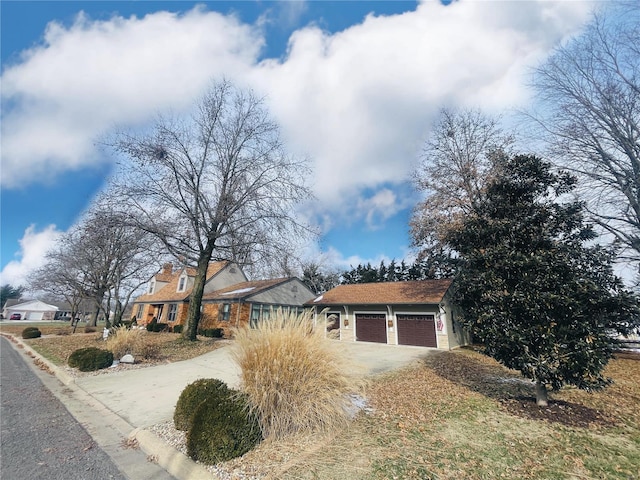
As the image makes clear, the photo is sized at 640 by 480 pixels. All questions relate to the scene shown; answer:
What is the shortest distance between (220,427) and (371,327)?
16266 millimetres

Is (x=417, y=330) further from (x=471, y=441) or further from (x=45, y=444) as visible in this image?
(x=45, y=444)

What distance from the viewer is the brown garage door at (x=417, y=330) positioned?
53.9 ft

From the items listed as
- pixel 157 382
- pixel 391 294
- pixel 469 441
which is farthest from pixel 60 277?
pixel 469 441

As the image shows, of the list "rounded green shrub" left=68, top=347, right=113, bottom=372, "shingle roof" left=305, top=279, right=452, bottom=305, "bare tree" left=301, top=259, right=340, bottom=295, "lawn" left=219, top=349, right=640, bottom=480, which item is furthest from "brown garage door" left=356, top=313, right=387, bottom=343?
"bare tree" left=301, top=259, right=340, bottom=295

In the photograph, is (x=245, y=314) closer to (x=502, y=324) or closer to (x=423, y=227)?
(x=423, y=227)

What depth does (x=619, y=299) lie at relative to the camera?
16.5 feet

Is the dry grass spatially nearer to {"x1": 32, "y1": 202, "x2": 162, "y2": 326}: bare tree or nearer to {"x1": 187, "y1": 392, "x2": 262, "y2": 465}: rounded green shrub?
{"x1": 32, "y1": 202, "x2": 162, "y2": 326}: bare tree

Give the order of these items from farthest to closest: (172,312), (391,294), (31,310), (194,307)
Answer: (31,310), (172,312), (391,294), (194,307)

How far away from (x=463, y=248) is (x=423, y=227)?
9.22 metres

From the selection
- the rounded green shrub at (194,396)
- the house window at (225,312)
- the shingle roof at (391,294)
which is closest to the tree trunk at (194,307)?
the house window at (225,312)

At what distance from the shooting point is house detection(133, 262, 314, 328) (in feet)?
69.3

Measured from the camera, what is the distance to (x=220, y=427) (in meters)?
3.66

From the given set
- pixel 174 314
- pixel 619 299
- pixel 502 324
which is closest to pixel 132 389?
pixel 502 324

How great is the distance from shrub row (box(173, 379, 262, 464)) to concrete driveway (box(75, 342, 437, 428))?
1.80 ft
